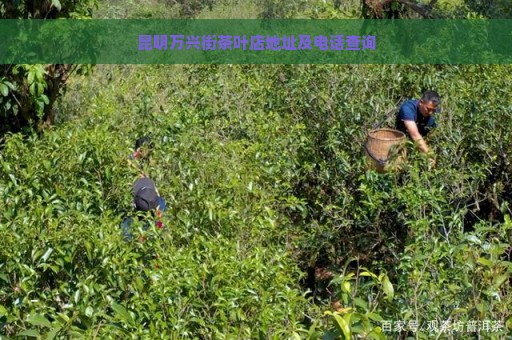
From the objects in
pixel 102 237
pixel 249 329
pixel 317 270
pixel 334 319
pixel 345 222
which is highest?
pixel 334 319

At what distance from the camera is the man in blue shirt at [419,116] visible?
4.68 m

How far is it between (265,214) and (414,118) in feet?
5.45

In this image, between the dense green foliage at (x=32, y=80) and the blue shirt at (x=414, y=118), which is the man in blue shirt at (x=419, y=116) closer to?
the blue shirt at (x=414, y=118)

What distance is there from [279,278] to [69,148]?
5.11 ft

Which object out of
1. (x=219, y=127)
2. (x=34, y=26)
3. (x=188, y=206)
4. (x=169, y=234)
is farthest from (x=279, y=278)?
→ (x=34, y=26)

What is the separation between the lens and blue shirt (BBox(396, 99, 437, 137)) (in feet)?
15.7

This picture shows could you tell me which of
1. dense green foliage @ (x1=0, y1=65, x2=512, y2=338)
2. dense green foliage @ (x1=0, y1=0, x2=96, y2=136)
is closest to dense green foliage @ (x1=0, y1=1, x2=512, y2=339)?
dense green foliage @ (x1=0, y1=65, x2=512, y2=338)

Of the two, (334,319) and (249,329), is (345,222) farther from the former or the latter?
(334,319)

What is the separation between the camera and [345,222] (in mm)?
4188

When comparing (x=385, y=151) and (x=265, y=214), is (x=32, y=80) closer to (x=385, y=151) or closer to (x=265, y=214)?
(x=265, y=214)

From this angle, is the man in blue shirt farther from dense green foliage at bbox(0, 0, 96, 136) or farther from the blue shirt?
dense green foliage at bbox(0, 0, 96, 136)

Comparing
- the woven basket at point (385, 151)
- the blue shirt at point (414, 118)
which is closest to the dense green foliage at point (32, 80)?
the woven basket at point (385, 151)

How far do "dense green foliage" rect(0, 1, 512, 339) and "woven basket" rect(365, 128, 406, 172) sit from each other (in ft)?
0.30

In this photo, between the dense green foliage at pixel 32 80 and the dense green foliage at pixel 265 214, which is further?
the dense green foliage at pixel 32 80
